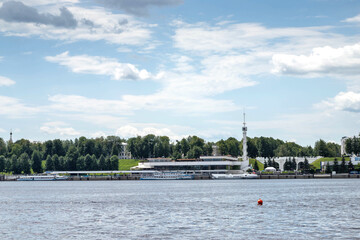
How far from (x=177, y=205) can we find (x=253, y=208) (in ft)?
45.9

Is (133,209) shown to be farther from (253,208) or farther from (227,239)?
(227,239)

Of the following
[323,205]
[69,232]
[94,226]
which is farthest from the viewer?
[323,205]

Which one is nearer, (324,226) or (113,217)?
(324,226)

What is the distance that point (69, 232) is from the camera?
59281 mm

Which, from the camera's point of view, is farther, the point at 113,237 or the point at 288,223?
the point at 288,223

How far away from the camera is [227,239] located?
52.8 meters

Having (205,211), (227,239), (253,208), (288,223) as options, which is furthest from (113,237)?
(253,208)

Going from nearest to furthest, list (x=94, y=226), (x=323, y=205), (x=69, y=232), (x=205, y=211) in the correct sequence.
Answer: (x=69, y=232) → (x=94, y=226) → (x=205, y=211) → (x=323, y=205)

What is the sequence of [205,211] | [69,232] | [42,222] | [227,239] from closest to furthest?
1. [227,239]
2. [69,232]
3. [42,222]
4. [205,211]

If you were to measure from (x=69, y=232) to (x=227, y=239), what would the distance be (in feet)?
56.9

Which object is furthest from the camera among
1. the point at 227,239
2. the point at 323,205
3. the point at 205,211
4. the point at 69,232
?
the point at 323,205

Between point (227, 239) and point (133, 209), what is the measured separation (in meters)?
35.2

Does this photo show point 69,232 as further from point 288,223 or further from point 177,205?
point 177,205

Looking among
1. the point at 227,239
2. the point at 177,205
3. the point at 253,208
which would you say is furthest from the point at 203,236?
the point at 177,205
